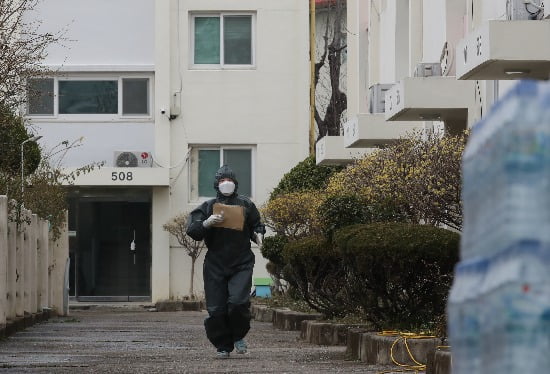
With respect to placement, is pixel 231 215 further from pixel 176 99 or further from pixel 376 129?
pixel 176 99

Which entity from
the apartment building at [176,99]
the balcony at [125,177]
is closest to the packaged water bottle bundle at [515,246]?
the balcony at [125,177]

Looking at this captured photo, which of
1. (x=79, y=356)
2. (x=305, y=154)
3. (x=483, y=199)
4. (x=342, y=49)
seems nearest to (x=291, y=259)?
(x=79, y=356)

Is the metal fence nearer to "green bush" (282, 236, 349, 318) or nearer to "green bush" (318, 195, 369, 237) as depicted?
"green bush" (282, 236, 349, 318)

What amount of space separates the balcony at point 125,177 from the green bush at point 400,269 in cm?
2600

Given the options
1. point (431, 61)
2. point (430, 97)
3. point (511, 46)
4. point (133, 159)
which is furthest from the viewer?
point (133, 159)

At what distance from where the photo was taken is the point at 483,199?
2.29m

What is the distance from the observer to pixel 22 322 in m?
21.9

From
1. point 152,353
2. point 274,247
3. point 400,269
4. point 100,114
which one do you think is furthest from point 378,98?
point 100,114

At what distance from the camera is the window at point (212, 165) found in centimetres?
4091

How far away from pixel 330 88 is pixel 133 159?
21.1ft

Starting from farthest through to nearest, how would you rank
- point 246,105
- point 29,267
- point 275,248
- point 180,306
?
point 246,105 → point 180,306 → point 275,248 → point 29,267

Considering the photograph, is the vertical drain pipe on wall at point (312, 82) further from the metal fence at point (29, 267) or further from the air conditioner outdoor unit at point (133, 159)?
the metal fence at point (29, 267)

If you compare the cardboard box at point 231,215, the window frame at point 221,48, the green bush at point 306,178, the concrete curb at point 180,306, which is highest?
the window frame at point 221,48

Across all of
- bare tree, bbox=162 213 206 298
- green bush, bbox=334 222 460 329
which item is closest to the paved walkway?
green bush, bbox=334 222 460 329
